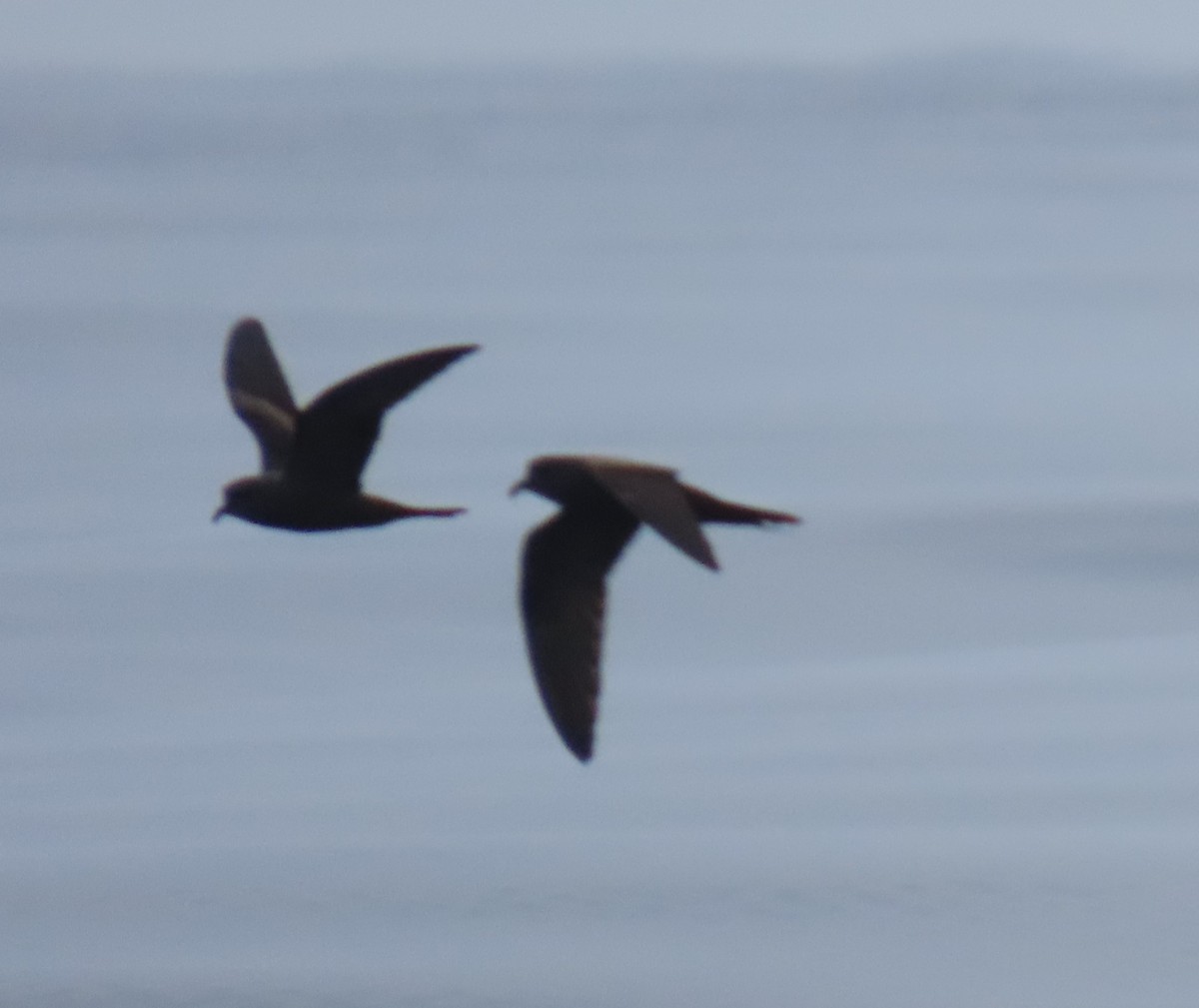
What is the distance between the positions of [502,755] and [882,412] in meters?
11.3

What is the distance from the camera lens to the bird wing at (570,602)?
20.0 feet

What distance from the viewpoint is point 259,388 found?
7.24 meters

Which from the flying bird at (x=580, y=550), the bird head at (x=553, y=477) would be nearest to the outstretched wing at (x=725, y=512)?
the flying bird at (x=580, y=550)

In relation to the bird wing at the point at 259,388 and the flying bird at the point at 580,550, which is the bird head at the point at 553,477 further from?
the bird wing at the point at 259,388

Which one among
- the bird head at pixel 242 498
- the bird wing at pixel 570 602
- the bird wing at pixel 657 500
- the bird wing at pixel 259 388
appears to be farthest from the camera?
the bird wing at pixel 259 388

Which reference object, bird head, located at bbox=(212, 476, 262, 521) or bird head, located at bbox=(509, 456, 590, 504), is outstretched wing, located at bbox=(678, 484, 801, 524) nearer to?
bird head, located at bbox=(509, 456, 590, 504)

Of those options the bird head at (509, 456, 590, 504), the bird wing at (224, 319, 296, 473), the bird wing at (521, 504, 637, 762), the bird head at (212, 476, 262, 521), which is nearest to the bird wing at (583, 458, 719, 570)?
the bird head at (509, 456, 590, 504)

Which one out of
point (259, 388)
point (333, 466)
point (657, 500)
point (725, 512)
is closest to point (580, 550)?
point (333, 466)

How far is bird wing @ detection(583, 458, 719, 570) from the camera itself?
17.7 ft

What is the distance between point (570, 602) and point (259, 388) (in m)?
1.23

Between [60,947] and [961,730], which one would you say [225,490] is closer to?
[60,947]

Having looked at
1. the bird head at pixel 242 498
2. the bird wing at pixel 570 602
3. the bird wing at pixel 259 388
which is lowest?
the bird wing at pixel 570 602

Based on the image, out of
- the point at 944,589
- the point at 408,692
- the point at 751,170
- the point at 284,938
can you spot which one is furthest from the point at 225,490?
the point at 751,170

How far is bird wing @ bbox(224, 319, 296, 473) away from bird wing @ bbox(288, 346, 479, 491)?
0.52 m
